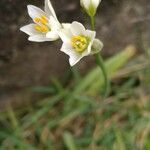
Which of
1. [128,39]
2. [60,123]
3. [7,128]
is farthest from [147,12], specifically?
[7,128]

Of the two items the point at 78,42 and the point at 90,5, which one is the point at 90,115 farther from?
the point at 90,5

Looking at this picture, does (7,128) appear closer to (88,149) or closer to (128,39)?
(88,149)

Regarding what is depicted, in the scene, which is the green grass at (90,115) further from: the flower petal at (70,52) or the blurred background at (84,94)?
the flower petal at (70,52)

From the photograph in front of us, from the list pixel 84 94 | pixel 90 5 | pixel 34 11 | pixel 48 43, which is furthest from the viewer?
pixel 84 94

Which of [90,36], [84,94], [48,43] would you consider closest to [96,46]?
[90,36]

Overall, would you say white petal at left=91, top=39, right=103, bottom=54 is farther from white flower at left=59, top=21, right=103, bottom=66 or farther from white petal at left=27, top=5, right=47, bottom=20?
white petal at left=27, top=5, right=47, bottom=20

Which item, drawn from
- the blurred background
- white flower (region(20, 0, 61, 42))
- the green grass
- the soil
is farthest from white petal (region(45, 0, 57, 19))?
the green grass

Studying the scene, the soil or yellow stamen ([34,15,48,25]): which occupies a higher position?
yellow stamen ([34,15,48,25])
